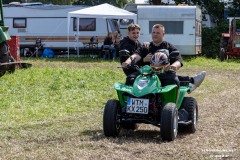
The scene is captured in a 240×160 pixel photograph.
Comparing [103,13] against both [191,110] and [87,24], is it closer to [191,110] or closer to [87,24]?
[87,24]

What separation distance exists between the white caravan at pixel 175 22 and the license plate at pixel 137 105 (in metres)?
17.5

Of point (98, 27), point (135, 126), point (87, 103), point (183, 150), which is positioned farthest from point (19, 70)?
point (98, 27)

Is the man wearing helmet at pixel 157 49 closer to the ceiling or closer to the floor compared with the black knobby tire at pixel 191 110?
closer to the ceiling

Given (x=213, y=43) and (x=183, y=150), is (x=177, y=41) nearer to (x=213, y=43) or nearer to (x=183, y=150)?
(x=213, y=43)

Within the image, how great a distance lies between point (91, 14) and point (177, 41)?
3874 millimetres

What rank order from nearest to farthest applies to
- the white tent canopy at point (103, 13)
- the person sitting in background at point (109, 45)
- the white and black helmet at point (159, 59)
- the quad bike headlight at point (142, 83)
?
the quad bike headlight at point (142, 83) → the white and black helmet at point (159, 59) → the white tent canopy at point (103, 13) → the person sitting in background at point (109, 45)

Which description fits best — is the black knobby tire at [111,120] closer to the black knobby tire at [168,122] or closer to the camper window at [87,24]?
the black knobby tire at [168,122]

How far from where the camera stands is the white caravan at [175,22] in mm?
24578

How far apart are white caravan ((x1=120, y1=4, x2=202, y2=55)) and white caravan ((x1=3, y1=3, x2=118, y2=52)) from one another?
11.9ft

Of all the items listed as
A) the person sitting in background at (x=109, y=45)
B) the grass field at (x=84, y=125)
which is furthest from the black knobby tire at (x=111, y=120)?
the person sitting in background at (x=109, y=45)

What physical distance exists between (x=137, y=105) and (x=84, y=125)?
143 cm

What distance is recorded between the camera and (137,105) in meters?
7.26

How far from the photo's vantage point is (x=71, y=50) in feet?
94.9

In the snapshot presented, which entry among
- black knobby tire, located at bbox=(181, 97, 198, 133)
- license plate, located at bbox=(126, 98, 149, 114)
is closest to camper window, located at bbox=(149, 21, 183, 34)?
black knobby tire, located at bbox=(181, 97, 198, 133)
